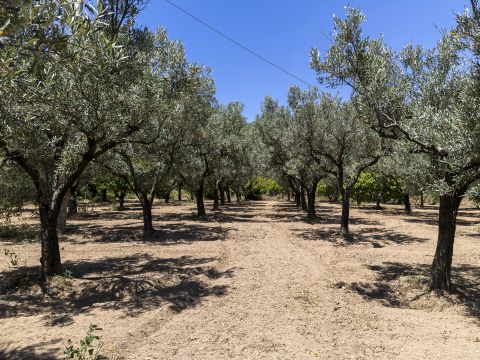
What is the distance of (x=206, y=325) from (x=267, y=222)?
21448 mm

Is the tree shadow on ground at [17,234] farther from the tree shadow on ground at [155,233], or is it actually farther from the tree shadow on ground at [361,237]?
the tree shadow on ground at [361,237]

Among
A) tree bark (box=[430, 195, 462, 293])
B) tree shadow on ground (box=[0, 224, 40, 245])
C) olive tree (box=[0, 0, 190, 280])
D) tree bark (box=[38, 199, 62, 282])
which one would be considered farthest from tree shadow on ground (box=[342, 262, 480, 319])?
tree shadow on ground (box=[0, 224, 40, 245])

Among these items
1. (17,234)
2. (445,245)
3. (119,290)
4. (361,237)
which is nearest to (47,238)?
(119,290)

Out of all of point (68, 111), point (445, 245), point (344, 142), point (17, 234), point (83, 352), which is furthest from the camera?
point (17, 234)

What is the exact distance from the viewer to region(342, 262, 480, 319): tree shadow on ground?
10.3m

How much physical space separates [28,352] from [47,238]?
5412 mm

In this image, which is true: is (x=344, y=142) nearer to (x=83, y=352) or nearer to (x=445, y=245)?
(x=445, y=245)

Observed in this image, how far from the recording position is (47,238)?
11.9 m

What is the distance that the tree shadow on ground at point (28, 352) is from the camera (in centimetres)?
696

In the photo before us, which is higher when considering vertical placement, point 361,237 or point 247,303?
point 361,237

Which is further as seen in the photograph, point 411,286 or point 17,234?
point 17,234

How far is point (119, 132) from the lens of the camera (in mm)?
11086

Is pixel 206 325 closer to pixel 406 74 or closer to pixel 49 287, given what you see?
pixel 49 287

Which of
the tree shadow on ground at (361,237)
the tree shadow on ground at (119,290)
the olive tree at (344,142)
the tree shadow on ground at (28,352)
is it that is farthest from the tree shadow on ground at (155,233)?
the tree shadow on ground at (28,352)
